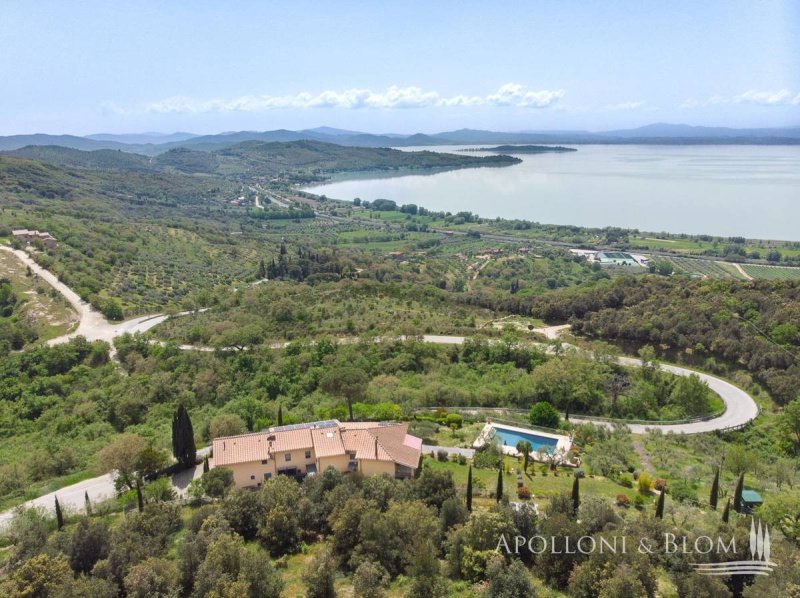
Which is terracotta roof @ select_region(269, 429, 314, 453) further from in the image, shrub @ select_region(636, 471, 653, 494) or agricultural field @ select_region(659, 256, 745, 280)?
agricultural field @ select_region(659, 256, 745, 280)

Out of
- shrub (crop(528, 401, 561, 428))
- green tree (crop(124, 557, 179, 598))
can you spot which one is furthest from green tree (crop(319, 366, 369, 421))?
green tree (crop(124, 557, 179, 598))

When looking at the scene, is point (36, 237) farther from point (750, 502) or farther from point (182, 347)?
point (750, 502)

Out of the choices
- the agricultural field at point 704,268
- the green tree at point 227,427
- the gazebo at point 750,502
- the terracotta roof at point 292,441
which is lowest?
the agricultural field at point 704,268

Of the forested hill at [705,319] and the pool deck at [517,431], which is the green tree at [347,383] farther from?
the forested hill at [705,319]

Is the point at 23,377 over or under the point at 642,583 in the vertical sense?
under

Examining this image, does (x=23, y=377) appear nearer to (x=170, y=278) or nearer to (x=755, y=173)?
(x=170, y=278)

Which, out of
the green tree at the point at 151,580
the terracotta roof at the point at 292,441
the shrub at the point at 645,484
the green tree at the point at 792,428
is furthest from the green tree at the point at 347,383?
the green tree at the point at 792,428

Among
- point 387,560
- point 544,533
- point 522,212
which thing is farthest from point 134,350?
point 522,212

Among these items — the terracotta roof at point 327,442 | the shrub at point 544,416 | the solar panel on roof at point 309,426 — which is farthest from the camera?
the shrub at point 544,416
